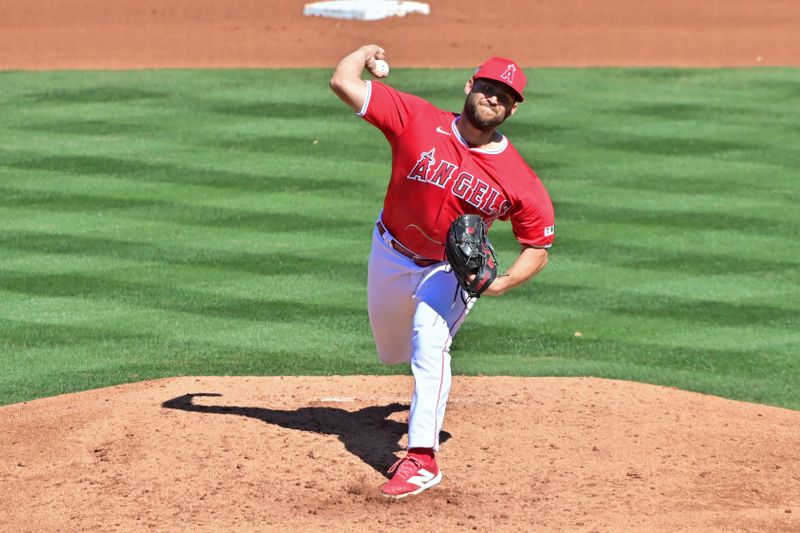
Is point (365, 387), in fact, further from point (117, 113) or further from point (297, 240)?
point (117, 113)

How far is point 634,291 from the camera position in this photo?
35.9ft

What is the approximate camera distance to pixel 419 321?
6719mm

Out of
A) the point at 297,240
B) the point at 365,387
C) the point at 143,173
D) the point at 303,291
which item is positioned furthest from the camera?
the point at 143,173

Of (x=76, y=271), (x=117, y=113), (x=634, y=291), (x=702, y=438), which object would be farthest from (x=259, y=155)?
(x=702, y=438)

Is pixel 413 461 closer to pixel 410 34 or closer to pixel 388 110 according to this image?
pixel 388 110

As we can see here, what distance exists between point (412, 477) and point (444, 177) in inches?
58.2

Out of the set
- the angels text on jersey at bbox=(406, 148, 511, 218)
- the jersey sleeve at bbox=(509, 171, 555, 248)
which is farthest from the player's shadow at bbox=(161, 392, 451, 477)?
the angels text on jersey at bbox=(406, 148, 511, 218)

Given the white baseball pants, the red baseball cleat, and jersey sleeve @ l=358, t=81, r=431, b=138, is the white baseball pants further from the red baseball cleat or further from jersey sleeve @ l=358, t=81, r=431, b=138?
jersey sleeve @ l=358, t=81, r=431, b=138

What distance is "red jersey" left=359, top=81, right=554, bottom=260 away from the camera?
262 inches

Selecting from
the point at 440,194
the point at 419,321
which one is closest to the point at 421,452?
the point at 419,321

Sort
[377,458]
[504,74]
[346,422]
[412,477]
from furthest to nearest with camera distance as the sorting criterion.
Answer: [346,422], [377,458], [504,74], [412,477]

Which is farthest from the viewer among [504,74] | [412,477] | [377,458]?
[377,458]

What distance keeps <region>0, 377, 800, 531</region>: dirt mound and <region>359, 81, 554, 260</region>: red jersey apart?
1240 mm

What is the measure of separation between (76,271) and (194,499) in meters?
5.03
